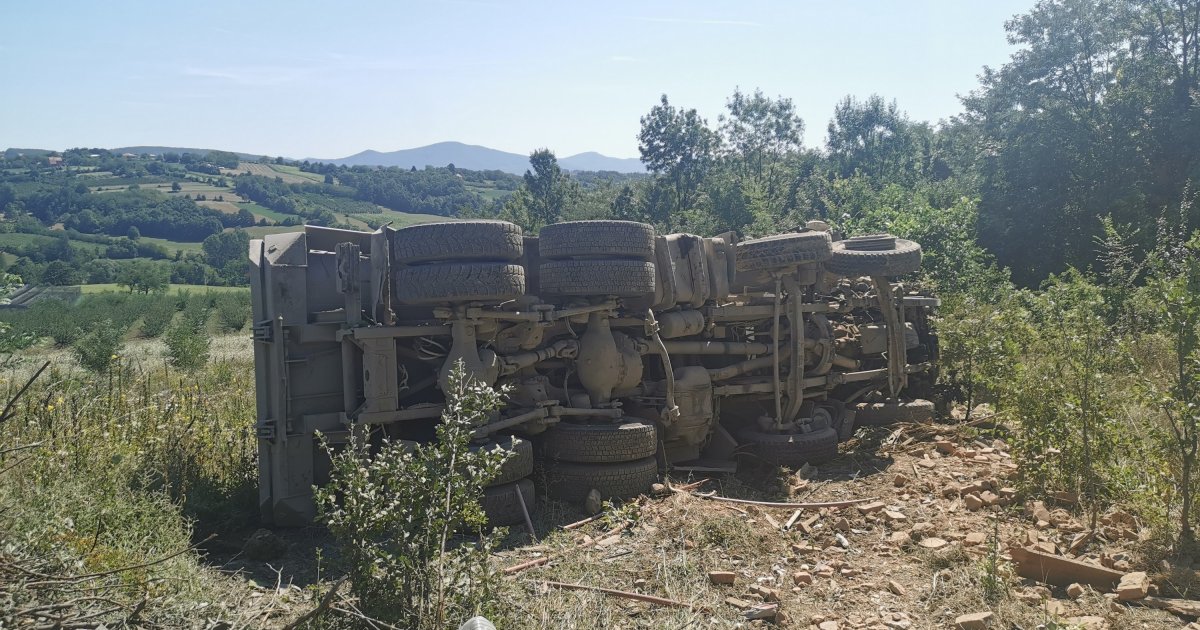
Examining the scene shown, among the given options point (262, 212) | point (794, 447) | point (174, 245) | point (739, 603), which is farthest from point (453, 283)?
point (262, 212)

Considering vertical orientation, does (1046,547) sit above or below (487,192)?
below

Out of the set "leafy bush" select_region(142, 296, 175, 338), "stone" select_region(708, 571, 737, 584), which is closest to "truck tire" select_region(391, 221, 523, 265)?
"stone" select_region(708, 571, 737, 584)

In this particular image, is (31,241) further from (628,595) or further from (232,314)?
(628,595)

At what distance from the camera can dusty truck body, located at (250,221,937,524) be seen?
5641mm

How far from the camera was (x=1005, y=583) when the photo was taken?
14.5ft

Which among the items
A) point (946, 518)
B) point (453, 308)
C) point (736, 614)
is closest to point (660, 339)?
point (453, 308)

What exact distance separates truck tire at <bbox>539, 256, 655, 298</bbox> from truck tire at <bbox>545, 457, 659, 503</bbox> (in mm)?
1309

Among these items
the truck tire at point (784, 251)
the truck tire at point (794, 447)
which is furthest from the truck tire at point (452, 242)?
the truck tire at point (794, 447)

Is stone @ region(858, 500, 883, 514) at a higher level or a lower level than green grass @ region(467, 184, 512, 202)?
lower

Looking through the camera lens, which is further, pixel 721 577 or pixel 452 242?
pixel 452 242

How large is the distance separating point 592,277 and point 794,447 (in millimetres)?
2484

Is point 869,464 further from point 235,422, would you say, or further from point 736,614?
point 235,422

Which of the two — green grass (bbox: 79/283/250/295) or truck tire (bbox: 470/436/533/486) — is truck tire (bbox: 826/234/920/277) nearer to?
truck tire (bbox: 470/436/533/486)

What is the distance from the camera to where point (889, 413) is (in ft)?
27.6
